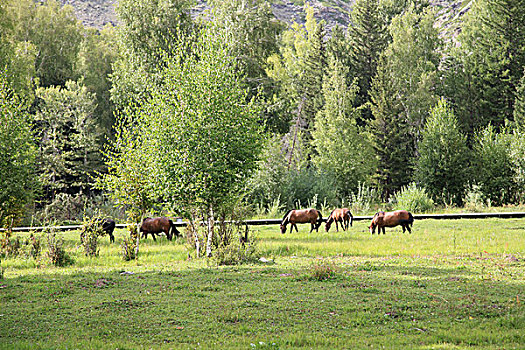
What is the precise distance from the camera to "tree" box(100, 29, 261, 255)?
66.3 feet

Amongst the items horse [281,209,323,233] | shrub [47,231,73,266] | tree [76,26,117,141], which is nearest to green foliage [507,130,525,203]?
horse [281,209,323,233]

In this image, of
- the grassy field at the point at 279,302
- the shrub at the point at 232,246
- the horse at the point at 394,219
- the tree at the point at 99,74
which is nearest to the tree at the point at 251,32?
the horse at the point at 394,219

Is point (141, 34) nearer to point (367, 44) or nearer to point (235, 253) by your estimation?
point (235, 253)

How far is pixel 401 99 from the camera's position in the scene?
6116 cm

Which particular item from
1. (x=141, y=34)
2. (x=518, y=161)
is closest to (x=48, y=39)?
(x=141, y=34)

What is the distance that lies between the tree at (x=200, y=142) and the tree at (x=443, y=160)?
2986cm

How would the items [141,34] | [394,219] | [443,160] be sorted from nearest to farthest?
[394,219]
[141,34]
[443,160]

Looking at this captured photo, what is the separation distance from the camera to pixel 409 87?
198ft

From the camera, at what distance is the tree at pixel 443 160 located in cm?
4619

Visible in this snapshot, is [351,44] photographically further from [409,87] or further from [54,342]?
[54,342]

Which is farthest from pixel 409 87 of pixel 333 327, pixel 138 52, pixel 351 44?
pixel 333 327

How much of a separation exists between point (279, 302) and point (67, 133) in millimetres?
55852

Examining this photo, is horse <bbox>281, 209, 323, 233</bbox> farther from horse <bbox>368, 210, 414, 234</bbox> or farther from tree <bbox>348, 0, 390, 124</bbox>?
tree <bbox>348, 0, 390, 124</bbox>

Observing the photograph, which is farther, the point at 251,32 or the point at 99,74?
the point at 99,74
